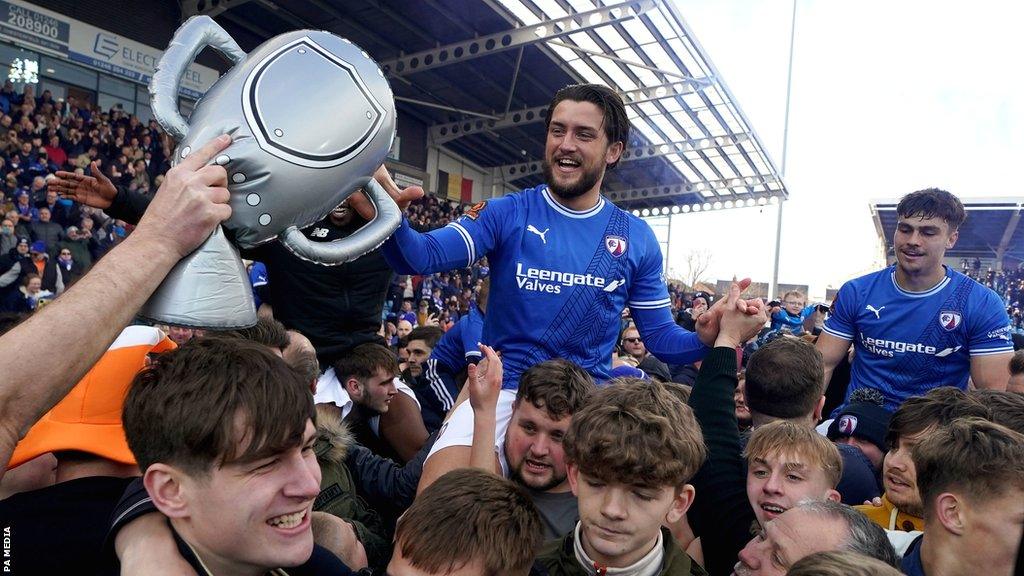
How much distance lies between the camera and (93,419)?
203 centimetres

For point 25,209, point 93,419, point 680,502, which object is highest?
point 25,209

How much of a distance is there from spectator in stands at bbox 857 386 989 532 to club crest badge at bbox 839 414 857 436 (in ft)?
2.14

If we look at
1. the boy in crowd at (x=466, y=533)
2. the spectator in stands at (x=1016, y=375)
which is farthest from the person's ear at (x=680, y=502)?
the spectator in stands at (x=1016, y=375)

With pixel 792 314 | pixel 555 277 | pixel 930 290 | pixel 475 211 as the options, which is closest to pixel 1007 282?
pixel 792 314

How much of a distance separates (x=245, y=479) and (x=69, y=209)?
481 inches

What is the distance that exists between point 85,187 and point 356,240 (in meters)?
0.93

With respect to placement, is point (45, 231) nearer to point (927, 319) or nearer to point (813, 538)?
point (927, 319)

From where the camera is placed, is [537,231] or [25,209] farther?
[25,209]

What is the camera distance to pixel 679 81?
1981cm

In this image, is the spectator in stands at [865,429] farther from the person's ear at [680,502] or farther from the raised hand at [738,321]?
the person's ear at [680,502]

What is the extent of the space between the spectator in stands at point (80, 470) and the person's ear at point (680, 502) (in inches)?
60.7

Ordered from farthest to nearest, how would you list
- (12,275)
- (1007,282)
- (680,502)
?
(1007,282), (12,275), (680,502)

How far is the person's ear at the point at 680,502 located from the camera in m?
2.31

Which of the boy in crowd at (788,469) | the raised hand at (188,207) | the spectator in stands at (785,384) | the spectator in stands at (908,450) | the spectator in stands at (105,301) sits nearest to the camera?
the spectator in stands at (105,301)
